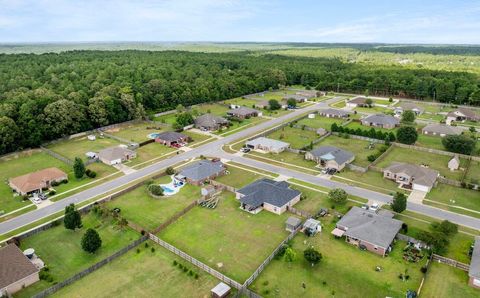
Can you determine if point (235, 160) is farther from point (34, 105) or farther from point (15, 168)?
point (34, 105)

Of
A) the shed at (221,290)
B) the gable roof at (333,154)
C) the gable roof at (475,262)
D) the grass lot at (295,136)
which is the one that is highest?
the gable roof at (333,154)

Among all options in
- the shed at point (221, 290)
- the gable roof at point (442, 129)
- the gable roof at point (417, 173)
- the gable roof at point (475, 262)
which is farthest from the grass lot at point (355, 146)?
the shed at point (221, 290)

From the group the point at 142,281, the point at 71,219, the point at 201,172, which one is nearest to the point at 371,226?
the point at 142,281

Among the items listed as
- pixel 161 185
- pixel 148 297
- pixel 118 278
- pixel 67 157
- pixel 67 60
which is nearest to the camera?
pixel 148 297

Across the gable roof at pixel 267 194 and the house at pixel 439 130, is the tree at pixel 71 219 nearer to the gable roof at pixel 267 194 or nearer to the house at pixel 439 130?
the gable roof at pixel 267 194

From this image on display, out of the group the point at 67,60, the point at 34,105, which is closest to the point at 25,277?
the point at 34,105

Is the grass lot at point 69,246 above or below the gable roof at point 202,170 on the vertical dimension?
below

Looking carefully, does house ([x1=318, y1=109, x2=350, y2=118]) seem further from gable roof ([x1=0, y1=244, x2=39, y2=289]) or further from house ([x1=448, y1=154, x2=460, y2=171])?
gable roof ([x1=0, y1=244, x2=39, y2=289])
